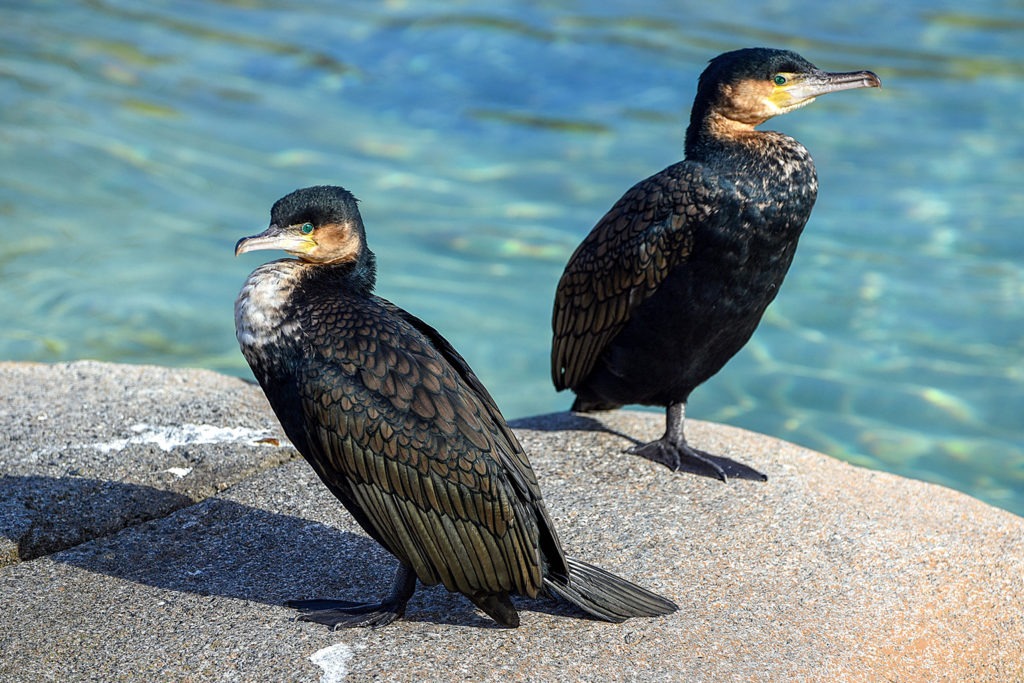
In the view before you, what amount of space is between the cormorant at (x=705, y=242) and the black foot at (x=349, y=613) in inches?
64.3

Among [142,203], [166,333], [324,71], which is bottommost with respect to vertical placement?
[166,333]

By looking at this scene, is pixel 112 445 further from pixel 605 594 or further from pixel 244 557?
pixel 605 594

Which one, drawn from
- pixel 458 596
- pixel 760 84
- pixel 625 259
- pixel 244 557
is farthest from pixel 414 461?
pixel 760 84

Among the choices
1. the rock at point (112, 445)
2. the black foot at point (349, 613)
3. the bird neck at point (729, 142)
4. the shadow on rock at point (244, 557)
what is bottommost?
the shadow on rock at point (244, 557)

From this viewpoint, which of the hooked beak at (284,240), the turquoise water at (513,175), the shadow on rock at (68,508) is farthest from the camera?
the turquoise water at (513,175)

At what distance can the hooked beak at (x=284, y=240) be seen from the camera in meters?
3.63

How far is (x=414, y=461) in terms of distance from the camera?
3.49 m

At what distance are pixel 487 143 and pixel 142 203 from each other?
303 cm

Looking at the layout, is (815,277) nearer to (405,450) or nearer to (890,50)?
(890,50)

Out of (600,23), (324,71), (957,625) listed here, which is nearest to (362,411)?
(957,625)

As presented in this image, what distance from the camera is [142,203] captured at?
32.5 ft

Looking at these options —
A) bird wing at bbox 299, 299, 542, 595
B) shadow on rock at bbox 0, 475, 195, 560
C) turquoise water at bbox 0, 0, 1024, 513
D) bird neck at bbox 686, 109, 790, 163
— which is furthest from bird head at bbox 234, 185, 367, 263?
turquoise water at bbox 0, 0, 1024, 513

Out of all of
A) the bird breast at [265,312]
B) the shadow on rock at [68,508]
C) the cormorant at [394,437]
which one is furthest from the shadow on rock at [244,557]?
the bird breast at [265,312]

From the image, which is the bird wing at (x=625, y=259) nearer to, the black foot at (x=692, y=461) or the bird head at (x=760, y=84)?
the bird head at (x=760, y=84)
